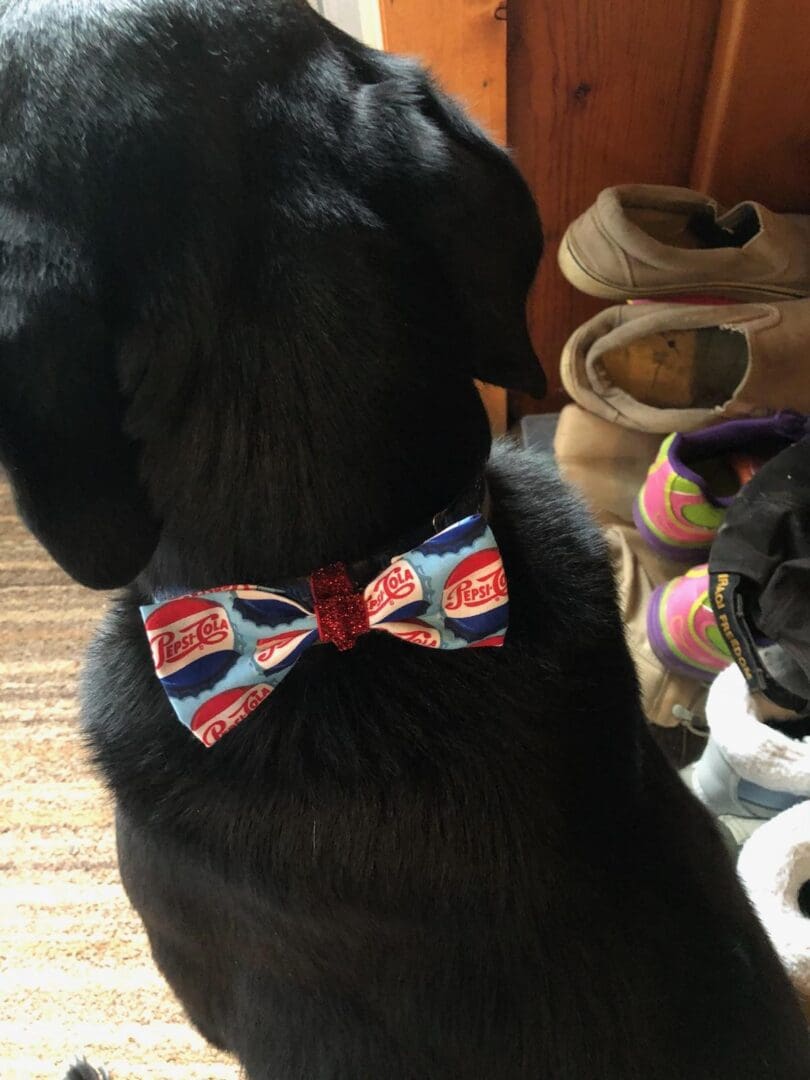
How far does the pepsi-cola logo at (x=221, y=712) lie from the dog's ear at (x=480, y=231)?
0.24 m

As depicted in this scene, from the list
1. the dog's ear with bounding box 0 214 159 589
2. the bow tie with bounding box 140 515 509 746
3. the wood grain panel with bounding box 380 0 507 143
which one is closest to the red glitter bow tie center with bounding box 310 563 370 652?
the bow tie with bounding box 140 515 509 746

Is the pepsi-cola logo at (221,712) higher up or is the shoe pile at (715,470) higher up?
the pepsi-cola logo at (221,712)

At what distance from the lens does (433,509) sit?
1.94ft

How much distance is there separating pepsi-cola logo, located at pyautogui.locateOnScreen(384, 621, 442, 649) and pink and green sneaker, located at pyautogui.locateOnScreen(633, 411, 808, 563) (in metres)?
0.63

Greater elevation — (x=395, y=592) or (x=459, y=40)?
(x=459, y=40)

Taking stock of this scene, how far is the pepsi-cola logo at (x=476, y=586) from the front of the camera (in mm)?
566

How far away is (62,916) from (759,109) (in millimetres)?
1270

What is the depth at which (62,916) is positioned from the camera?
1.19m

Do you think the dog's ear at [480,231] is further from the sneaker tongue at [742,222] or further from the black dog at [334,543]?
the sneaker tongue at [742,222]

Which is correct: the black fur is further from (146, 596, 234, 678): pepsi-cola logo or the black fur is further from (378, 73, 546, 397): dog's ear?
(378, 73, 546, 397): dog's ear

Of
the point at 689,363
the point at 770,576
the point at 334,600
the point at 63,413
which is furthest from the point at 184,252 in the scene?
the point at 689,363

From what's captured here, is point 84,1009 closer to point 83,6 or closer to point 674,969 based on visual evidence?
point 674,969

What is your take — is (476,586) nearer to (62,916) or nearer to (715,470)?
(715,470)

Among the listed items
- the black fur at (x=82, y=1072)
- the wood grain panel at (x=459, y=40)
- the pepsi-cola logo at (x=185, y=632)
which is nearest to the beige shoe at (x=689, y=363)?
the wood grain panel at (x=459, y=40)
